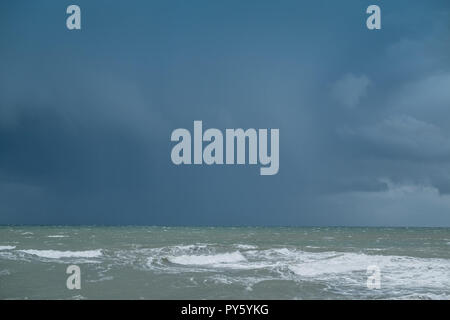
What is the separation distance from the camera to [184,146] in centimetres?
1016

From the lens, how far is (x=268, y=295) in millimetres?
10578

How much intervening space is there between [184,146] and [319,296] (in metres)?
5.32

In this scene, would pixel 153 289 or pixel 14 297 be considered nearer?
pixel 14 297

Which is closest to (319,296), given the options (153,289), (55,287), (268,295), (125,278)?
(268,295)
